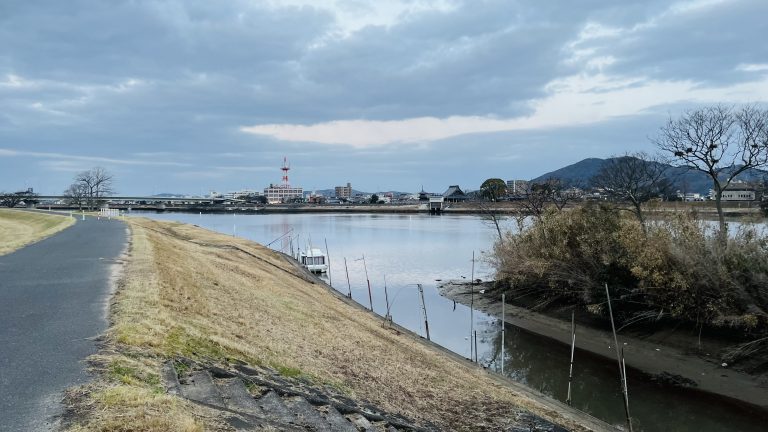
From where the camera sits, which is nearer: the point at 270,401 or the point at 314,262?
the point at 270,401

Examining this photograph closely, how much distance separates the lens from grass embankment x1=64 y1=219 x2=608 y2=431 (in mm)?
7742

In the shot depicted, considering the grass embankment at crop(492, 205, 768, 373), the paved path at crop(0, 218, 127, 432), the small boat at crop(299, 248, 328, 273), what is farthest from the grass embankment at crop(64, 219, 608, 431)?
the small boat at crop(299, 248, 328, 273)

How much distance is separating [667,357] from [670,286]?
3510mm

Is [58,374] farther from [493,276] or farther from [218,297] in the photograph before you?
[493,276]

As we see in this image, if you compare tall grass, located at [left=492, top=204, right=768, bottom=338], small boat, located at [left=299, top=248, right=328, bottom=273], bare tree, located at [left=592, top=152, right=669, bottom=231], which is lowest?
small boat, located at [left=299, top=248, right=328, bottom=273]

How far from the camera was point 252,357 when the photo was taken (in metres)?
12.3

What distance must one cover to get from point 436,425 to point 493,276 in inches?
1389

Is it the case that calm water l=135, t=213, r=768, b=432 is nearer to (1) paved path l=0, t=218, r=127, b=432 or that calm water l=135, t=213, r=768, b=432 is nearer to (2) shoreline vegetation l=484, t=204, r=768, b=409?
(2) shoreline vegetation l=484, t=204, r=768, b=409

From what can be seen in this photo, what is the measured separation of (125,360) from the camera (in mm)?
9641

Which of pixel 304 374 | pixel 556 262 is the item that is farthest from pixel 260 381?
pixel 556 262

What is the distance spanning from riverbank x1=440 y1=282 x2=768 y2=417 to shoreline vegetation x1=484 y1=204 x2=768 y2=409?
0.24 feet

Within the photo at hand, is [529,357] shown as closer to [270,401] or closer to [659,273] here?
[659,273]

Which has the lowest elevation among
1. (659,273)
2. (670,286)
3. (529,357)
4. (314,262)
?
(529,357)

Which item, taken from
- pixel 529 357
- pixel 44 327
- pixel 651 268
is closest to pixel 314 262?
pixel 529 357
